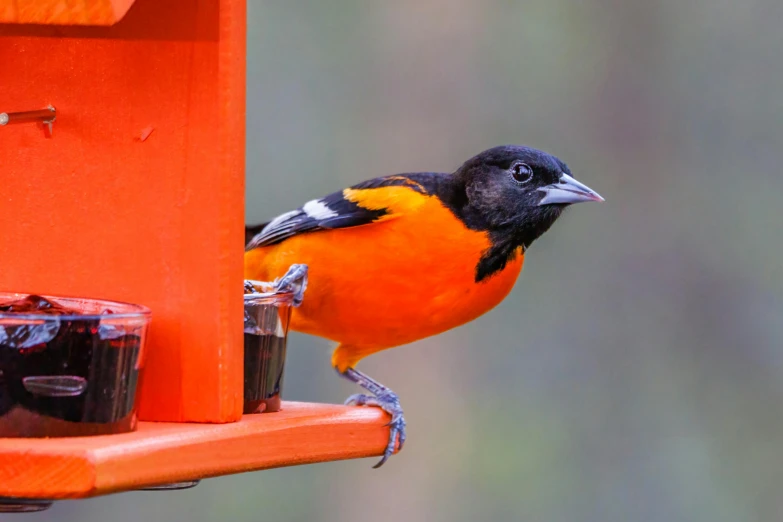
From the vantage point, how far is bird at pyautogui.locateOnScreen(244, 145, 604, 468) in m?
3.40

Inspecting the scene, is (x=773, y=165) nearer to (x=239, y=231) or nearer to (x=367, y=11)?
(x=367, y=11)

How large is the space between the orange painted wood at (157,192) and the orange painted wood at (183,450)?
0.11 meters

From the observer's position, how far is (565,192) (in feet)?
11.5

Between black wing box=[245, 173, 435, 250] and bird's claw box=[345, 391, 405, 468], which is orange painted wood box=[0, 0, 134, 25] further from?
black wing box=[245, 173, 435, 250]

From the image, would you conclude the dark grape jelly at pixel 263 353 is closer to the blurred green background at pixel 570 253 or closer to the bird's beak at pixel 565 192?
the bird's beak at pixel 565 192

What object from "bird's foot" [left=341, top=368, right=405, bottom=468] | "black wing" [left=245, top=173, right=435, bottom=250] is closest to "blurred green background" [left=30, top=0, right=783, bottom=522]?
"bird's foot" [left=341, top=368, right=405, bottom=468]

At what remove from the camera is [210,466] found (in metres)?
2.04

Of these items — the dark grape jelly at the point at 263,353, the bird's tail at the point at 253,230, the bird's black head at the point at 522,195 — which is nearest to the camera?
the dark grape jelly at the point at 263,353

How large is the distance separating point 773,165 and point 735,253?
0.61 meters

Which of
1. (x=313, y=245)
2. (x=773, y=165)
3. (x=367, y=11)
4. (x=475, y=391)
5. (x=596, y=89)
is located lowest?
(x=475, y=391)

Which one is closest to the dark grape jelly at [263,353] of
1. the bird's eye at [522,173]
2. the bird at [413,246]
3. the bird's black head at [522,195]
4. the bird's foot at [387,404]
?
the bird's foot at [387,404]

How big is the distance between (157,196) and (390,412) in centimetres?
95

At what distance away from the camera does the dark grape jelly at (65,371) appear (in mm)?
1883

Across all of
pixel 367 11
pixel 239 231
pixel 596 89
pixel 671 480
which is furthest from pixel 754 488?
pixel 239 231
